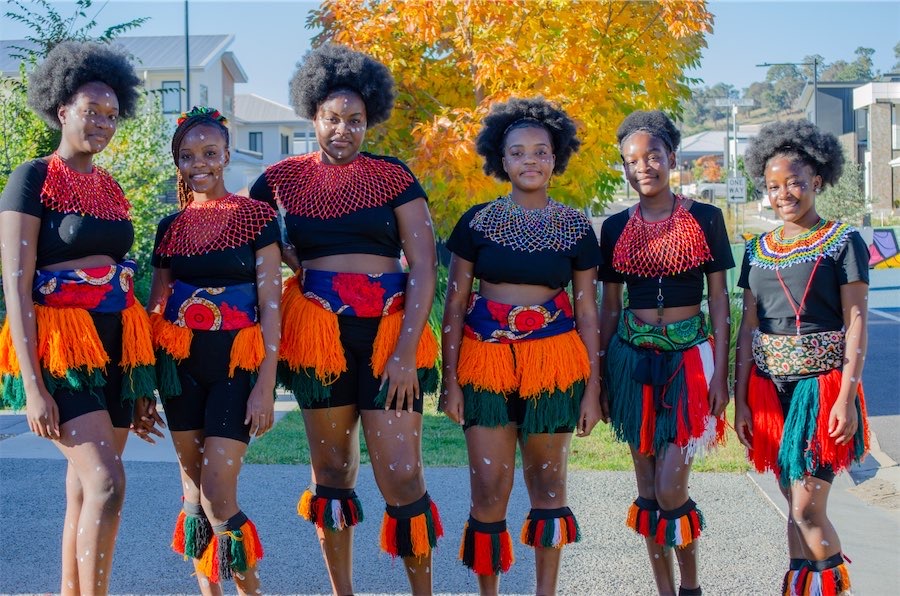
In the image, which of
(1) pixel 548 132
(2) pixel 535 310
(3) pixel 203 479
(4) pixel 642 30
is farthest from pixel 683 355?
(4) pixel 642 30

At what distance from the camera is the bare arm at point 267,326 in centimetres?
359

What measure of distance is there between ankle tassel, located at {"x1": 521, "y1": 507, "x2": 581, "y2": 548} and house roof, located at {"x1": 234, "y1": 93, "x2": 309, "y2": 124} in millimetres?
55405

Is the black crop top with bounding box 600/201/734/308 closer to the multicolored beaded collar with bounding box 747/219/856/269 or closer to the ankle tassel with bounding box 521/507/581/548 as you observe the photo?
the multicolored beaded collar with bounding box 747/219/856/269

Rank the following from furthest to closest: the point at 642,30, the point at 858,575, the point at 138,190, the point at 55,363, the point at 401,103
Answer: the point at 138,190 < the point at 401,103 < the point at 642,30 < the point at 858,575 < the point at 55,363

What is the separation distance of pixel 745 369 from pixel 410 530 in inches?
59.6

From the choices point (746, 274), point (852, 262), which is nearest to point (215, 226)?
point (746, 274)

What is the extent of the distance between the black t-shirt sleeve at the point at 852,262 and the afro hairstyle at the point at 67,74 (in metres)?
2.90

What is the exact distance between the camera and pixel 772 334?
3.78 m

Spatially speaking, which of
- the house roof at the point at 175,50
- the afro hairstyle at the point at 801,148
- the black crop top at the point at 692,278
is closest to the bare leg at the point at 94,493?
the black crop top at the point at 692,278

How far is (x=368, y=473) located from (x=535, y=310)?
292cm

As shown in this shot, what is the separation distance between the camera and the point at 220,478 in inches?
139

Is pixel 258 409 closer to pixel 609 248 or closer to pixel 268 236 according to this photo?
pixel 268 236

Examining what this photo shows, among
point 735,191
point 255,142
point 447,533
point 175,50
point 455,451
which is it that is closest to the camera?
point 447,533

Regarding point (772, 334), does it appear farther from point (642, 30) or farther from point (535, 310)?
point (642, 30)
